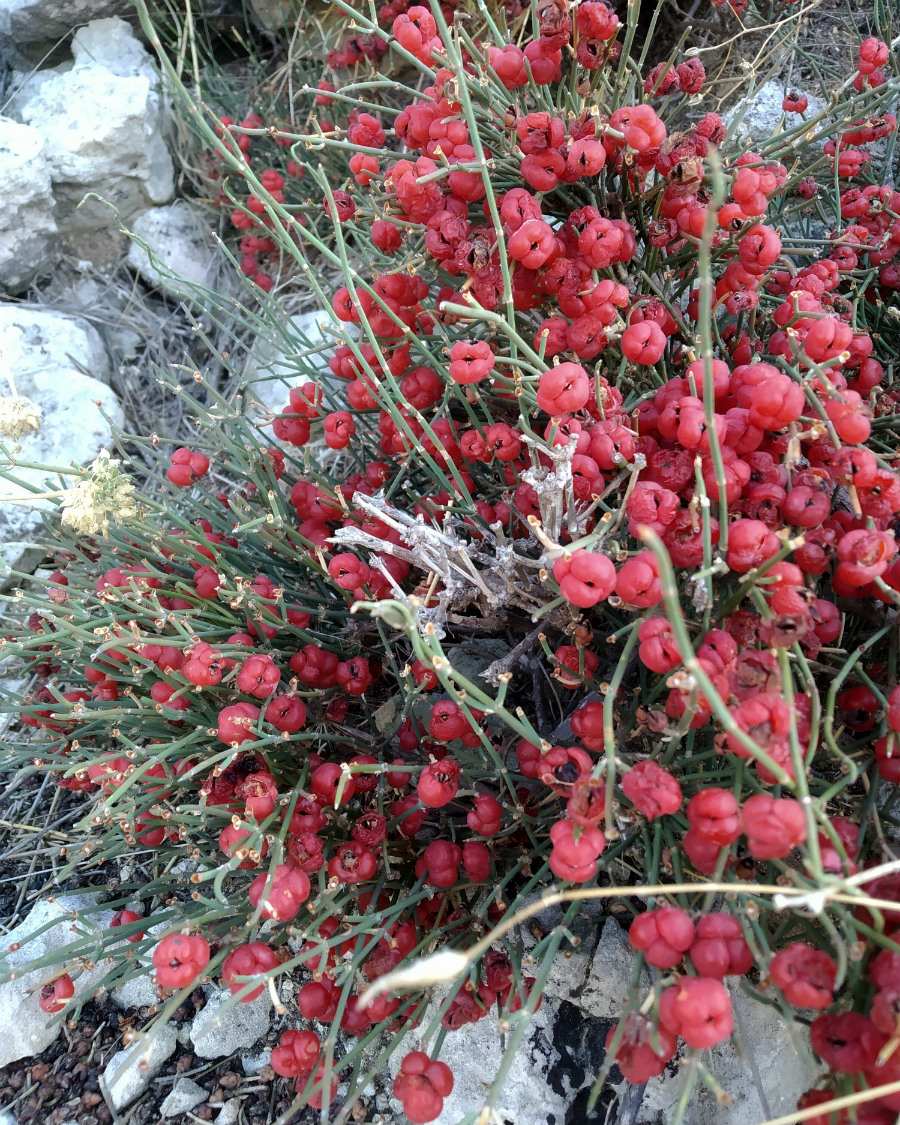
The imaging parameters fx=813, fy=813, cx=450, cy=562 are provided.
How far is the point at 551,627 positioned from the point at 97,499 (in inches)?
28.1

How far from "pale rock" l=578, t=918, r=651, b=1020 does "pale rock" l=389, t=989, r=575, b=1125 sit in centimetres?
7

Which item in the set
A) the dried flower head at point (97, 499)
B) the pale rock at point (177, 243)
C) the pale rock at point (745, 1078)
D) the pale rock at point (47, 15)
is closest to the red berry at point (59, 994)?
the dried flower head at point (97, 499)

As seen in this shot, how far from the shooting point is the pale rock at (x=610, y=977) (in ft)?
3.81

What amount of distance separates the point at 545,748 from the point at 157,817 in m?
0.65

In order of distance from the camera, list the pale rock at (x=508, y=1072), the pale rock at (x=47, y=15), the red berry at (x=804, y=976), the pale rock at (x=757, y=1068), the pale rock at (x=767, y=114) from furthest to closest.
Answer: the pale rock at (x=47, y=15) → the pale rock at (x=767, y=114) → the pale rock at (x=508, y=1072) → the pale rock at (x=757, y=1068) → the red berry at (x=804, y=976)

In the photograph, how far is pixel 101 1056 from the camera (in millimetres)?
1436

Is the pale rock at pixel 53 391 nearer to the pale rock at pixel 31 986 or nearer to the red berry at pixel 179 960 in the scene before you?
the pale rock at pixel 31 986

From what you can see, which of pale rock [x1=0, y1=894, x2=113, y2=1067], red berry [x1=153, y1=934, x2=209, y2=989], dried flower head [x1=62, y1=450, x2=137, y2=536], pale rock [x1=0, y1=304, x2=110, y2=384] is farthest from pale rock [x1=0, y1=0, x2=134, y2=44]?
red berry [x1=153, y1=934, x2=209, y2=989]

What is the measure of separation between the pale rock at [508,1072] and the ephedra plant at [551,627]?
5 centimetres

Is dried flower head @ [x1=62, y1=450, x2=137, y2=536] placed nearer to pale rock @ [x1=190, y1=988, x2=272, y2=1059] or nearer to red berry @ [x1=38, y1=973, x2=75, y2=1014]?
red berry @ [x1=38, y1=973, x2=75, y2=1014]

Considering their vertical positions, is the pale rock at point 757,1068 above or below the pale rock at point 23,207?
below

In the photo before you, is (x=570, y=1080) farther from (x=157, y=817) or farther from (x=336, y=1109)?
(x=157, y=817)

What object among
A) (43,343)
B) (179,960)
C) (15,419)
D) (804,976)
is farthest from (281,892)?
(43,343)

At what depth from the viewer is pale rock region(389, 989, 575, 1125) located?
116 cm
